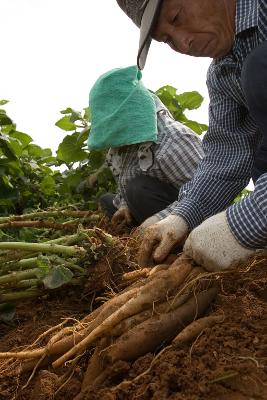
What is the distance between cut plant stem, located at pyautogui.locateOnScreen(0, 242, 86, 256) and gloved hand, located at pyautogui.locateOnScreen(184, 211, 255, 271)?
0.80 metres

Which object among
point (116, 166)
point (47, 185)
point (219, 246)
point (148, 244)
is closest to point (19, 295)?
point (148, 244)

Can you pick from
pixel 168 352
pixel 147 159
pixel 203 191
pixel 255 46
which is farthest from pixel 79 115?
pixel 168 352

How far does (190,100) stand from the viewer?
392 centimetres

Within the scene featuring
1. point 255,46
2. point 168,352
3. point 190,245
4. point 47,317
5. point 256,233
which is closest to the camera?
point 168,352

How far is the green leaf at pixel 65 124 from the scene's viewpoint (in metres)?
3.95

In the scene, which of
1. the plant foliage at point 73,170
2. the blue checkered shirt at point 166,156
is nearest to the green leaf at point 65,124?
the plant foliage at point 73,170

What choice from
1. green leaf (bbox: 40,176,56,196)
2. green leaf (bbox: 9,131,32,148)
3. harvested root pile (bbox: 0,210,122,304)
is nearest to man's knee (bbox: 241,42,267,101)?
harvested root pile (bbox: 0,210,122,304)

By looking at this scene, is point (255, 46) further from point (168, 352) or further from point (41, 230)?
point (41, 230)

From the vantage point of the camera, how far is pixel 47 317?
2166 millimetres

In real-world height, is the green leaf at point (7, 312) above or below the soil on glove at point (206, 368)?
below

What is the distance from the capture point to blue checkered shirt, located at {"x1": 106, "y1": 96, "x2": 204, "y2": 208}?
9.80 ft

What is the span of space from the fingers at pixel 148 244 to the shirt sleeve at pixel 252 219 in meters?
0.43

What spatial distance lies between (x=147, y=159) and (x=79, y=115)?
42.5 inches

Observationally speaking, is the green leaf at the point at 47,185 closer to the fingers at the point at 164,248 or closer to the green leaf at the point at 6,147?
the green leaf at the point at 6,147
